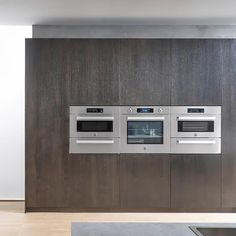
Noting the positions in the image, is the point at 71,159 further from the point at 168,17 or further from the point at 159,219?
the point at 168,17

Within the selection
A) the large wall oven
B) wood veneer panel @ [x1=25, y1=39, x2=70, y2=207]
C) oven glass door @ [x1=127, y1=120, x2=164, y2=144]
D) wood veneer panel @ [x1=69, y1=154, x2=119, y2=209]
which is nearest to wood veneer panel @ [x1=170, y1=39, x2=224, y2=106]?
the large wall oven

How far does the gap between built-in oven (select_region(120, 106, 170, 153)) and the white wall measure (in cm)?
171

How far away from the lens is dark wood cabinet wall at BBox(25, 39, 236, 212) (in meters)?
5.46

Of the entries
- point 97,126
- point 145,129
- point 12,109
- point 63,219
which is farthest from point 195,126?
point 12,109

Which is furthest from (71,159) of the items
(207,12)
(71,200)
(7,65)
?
(207,12)

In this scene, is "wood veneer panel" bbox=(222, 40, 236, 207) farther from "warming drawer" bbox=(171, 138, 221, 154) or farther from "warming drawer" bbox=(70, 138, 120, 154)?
"warming drawer" bbox=(70, 138, 120, 154)

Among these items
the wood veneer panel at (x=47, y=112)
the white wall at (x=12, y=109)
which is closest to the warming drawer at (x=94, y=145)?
the wood veneer panel at (x=47, y=112)

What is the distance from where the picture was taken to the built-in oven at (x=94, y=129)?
545cm

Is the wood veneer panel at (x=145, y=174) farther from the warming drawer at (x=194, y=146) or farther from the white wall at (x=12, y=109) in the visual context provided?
the white wall at (x=12, y=109)

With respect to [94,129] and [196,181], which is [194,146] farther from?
[94,129]

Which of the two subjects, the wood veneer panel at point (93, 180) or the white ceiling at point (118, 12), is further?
the wood veneer panel at point (93, 180)

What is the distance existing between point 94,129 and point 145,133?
0.63 meters

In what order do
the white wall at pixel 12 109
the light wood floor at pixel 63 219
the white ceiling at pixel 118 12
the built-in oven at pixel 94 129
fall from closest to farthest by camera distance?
the white ceiling at pixel 118 12, the light wood floor at pixel 63 219, the built-in oven at pixel 94 129, the white wall at pixel 12 109

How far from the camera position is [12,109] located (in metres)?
6.37
